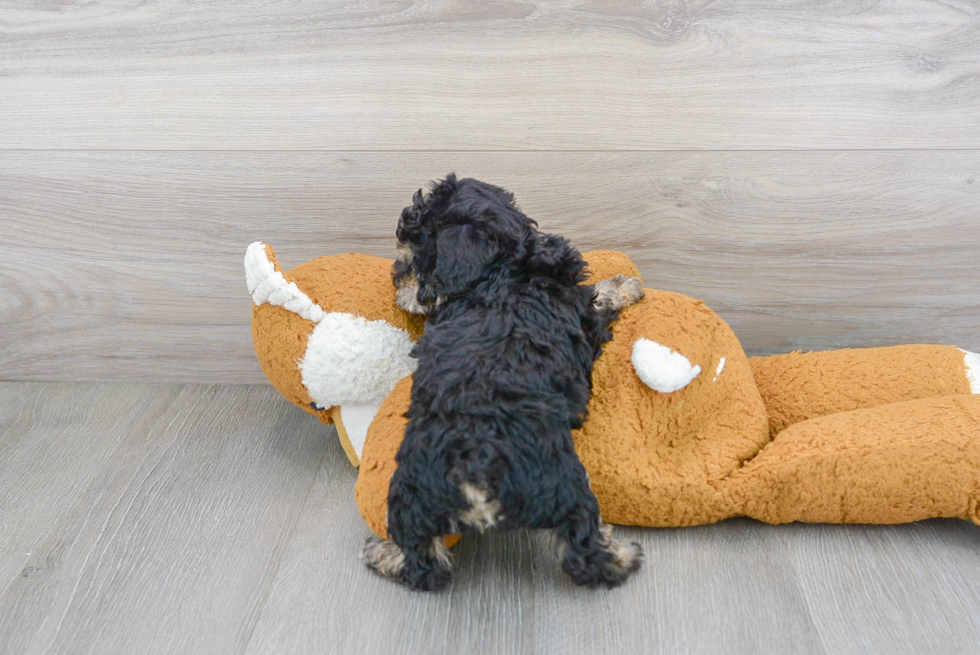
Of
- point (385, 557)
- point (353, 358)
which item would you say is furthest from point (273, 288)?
point (385, 557)

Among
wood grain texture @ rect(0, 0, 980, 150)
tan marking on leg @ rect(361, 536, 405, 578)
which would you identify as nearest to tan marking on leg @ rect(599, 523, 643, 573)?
tan marking on leg @ rect(361, 536, 405, 578)

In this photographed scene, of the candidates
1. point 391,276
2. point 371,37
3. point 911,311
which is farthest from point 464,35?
point 911,311

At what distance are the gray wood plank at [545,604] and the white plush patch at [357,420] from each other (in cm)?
17

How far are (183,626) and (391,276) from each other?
536 millimetres

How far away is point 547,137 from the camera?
3.85 ft

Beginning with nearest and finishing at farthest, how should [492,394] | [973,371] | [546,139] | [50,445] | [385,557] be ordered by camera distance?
[492,394] → [385,557] → [973,371] → [546,139] → [50,445]

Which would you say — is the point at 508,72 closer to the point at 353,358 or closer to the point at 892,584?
the point at 353,358

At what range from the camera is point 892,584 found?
885 millimetres

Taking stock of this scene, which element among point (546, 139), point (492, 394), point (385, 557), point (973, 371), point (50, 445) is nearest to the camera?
point (492, 394)

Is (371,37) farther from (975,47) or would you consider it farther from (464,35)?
(975,47)

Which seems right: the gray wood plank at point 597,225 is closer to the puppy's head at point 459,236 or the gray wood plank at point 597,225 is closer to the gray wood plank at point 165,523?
the gray wood plank at point 165,523

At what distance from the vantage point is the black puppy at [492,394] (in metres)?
0.81

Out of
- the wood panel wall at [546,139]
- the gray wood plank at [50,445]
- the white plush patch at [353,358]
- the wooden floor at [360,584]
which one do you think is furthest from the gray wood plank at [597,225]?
the wooden floor at [360,584]

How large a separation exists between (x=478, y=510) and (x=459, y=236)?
338mm
